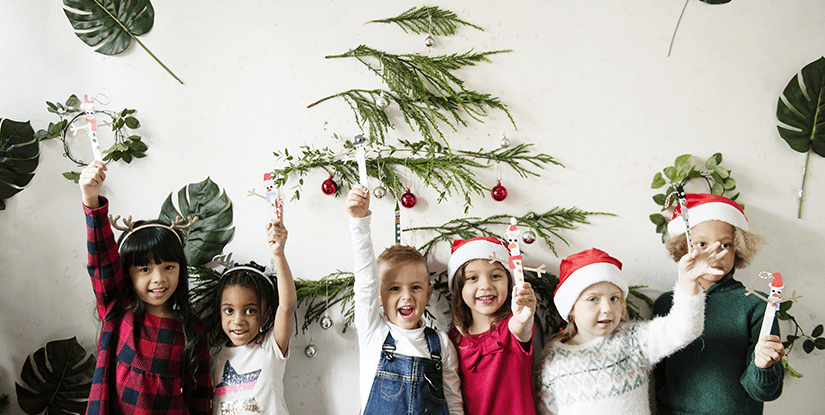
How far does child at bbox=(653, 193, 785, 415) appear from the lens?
1730 mm

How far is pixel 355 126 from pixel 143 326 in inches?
39.6

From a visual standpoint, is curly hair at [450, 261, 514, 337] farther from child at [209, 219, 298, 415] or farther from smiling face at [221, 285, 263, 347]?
smiling face at [221, 285, 263, 347]

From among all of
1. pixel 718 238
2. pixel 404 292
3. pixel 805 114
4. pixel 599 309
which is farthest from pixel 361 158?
pixel 805 114

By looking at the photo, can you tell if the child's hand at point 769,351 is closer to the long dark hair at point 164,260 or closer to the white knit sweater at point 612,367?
the white knit sweater at point 612,367

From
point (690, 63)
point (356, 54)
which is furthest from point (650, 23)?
point (356, 54)

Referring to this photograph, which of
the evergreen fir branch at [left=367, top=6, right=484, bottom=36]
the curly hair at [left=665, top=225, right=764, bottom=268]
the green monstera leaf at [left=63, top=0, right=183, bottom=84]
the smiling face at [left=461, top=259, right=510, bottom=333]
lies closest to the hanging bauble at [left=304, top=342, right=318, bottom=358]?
the smiling face at [left=461, top=259, right=510, bottom=333]

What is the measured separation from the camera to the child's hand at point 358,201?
1573mm

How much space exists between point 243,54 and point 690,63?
5.76 feet

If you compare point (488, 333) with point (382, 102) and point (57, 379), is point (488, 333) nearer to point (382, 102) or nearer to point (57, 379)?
point (382, 102)

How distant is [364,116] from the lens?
1931 mm

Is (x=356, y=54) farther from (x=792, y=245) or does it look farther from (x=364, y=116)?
(x=792, y=245)

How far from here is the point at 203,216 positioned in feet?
6.28

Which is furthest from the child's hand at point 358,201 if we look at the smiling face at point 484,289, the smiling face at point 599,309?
the smiling face at point 599,309

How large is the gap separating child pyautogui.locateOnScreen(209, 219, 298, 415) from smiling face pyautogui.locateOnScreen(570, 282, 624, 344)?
956 mm
